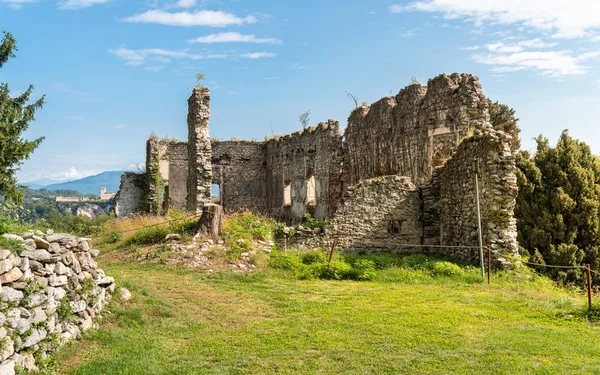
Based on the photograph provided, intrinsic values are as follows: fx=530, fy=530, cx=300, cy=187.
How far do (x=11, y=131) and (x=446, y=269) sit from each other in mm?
23452

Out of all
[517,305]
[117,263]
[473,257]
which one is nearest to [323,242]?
[473,257]

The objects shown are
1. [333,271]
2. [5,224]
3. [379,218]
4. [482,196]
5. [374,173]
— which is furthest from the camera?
[374,173]

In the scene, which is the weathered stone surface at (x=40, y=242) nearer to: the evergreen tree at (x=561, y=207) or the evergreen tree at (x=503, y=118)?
the evergreen tree at (x=561, y=207)

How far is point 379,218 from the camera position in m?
17.2

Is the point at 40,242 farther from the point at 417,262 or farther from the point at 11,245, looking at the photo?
the point at 417,262

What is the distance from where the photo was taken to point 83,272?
8.47m

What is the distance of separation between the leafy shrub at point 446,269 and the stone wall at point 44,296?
7814 millimetres

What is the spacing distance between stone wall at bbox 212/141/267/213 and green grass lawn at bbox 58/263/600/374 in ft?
73.5

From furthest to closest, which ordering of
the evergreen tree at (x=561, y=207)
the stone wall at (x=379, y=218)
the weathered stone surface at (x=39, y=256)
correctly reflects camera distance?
the evergreen tree at (x=561, y=207), the stone wall at (x=379, y=218), the weathered stone surface at (x=39, y=256)

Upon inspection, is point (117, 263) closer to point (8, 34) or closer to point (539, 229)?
point (539, 229)

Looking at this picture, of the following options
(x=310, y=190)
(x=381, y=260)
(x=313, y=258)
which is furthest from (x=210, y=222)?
(x=310, y=190)

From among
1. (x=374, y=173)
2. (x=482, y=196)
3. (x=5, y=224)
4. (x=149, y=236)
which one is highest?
(x=374, y=173)

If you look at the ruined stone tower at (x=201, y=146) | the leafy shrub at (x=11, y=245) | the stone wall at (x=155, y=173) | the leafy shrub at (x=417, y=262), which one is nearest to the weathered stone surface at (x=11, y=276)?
the leafy shrub at (x=11, y=245)

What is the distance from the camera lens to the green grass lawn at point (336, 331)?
6773mm
